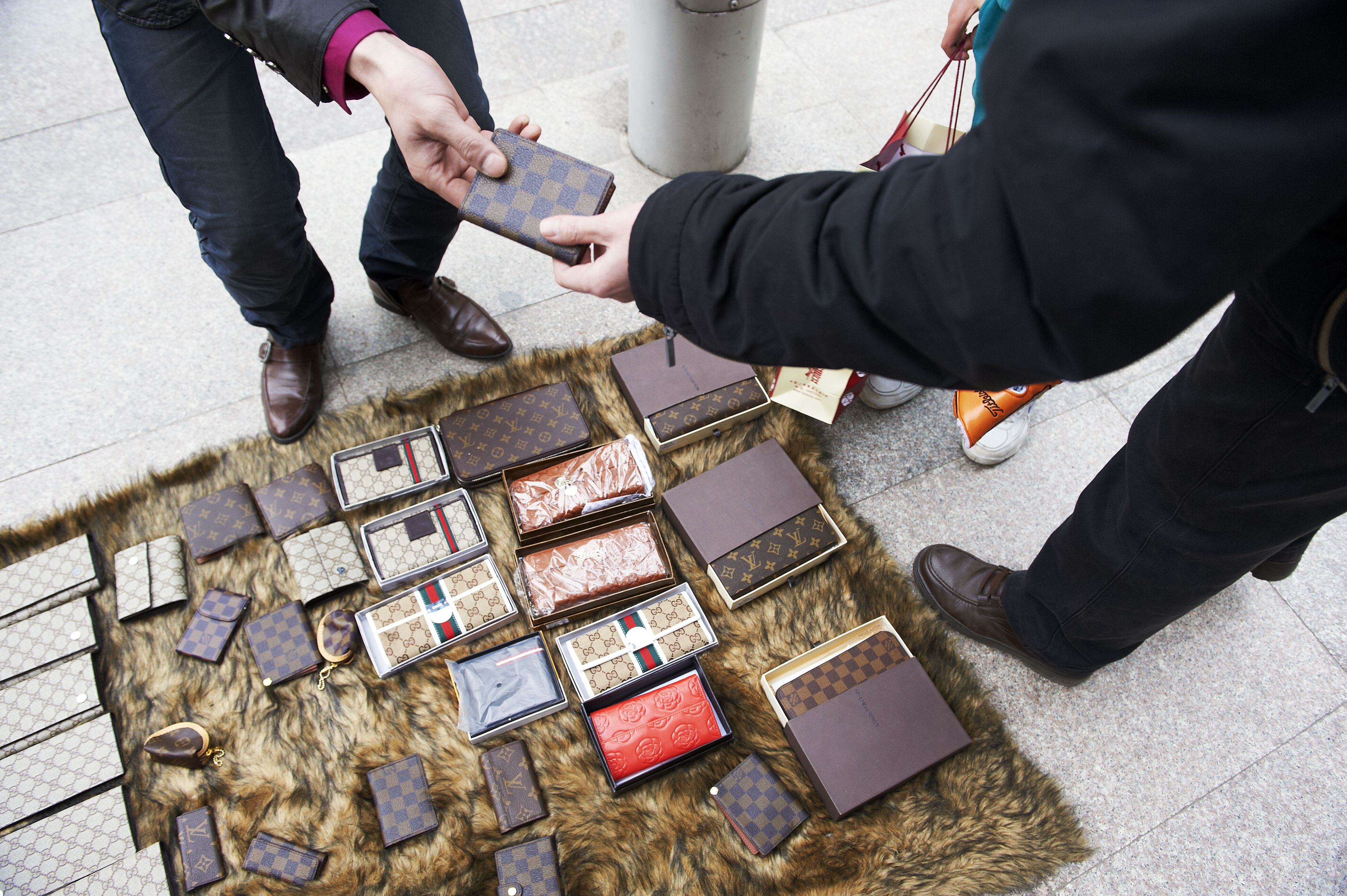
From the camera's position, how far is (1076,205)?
583mm

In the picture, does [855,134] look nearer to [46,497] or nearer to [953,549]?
[953,549]

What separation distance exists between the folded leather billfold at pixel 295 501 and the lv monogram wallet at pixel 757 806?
101 centimetres

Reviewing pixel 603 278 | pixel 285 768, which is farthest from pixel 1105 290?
pixel 285 768

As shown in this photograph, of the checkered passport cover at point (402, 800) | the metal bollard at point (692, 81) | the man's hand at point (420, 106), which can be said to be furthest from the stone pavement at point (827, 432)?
the checkered passport cover at point (402, 800)

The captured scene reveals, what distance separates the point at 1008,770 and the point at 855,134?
188cm

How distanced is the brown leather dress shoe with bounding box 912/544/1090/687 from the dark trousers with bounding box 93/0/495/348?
1321 mm

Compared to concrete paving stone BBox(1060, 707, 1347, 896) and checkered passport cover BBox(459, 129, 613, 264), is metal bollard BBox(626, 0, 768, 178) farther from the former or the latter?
concrete paving stone BBox(1060, 707, 1347, 896)

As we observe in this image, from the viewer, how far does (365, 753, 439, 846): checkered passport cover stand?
1.31 metres

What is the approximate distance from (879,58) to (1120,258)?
234cm

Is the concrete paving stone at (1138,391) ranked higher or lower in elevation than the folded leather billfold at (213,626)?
lower

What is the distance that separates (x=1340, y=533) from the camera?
167 centimetres

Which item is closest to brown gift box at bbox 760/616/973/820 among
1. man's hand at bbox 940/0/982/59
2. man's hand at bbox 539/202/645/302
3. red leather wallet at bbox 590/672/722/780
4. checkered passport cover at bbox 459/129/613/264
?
red leather wallet at bbox 590/672/722/780

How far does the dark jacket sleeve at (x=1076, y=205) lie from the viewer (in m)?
0.53

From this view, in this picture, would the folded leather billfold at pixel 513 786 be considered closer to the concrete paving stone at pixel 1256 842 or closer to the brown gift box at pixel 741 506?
the brown gift box at pixel 741 506
